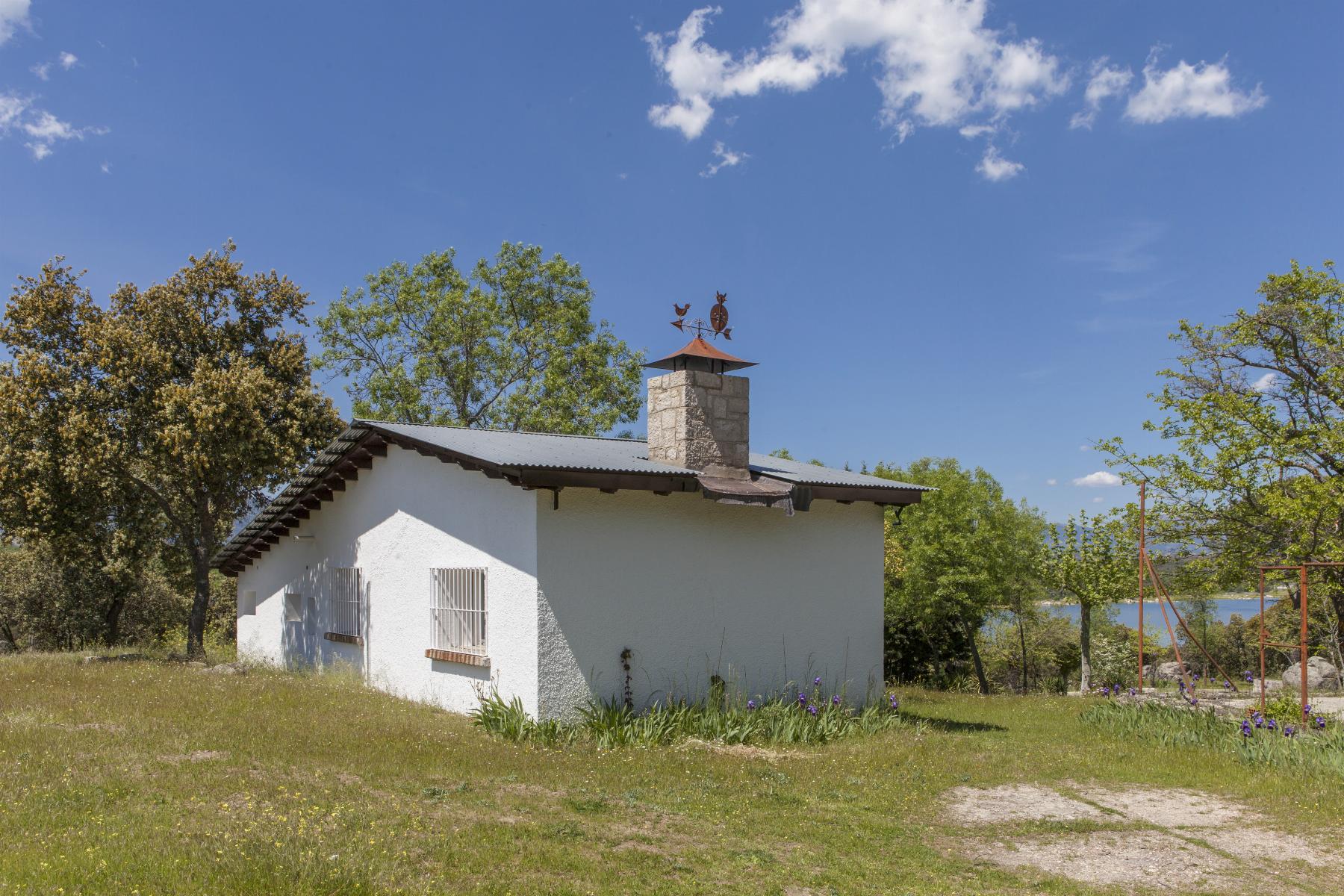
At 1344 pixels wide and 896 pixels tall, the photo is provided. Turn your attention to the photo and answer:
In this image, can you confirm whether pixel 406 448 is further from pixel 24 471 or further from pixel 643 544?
pixel 24 471

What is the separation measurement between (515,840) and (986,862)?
3.27 meters

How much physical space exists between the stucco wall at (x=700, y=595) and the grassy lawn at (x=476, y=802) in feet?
4.75

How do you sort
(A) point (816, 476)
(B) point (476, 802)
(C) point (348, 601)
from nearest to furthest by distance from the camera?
(B) point (476, 802)
(A) point (816, 476)
(C) point (348, 601)

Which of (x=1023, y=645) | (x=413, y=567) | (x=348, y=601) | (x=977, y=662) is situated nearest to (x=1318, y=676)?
(x=1023, y=645)

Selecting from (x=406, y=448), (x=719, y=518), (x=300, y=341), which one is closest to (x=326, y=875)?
(x=719, y=518)

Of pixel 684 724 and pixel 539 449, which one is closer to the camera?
pixel 684 724

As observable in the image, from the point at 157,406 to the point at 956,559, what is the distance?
1749 centimetres

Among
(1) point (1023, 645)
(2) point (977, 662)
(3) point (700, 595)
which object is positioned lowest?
(1) point (1023, 645)

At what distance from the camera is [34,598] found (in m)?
24.8

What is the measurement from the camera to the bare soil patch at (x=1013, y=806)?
8.24 m

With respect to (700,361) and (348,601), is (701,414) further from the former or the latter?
(348,601)

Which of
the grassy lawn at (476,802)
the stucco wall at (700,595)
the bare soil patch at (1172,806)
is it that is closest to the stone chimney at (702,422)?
the stucco wall at (700,595)

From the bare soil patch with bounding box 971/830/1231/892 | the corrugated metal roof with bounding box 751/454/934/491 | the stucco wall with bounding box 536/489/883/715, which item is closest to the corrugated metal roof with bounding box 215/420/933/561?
the corrugated metal roof with bounding box 751/454/934/491

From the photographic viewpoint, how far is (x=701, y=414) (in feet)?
41.1
